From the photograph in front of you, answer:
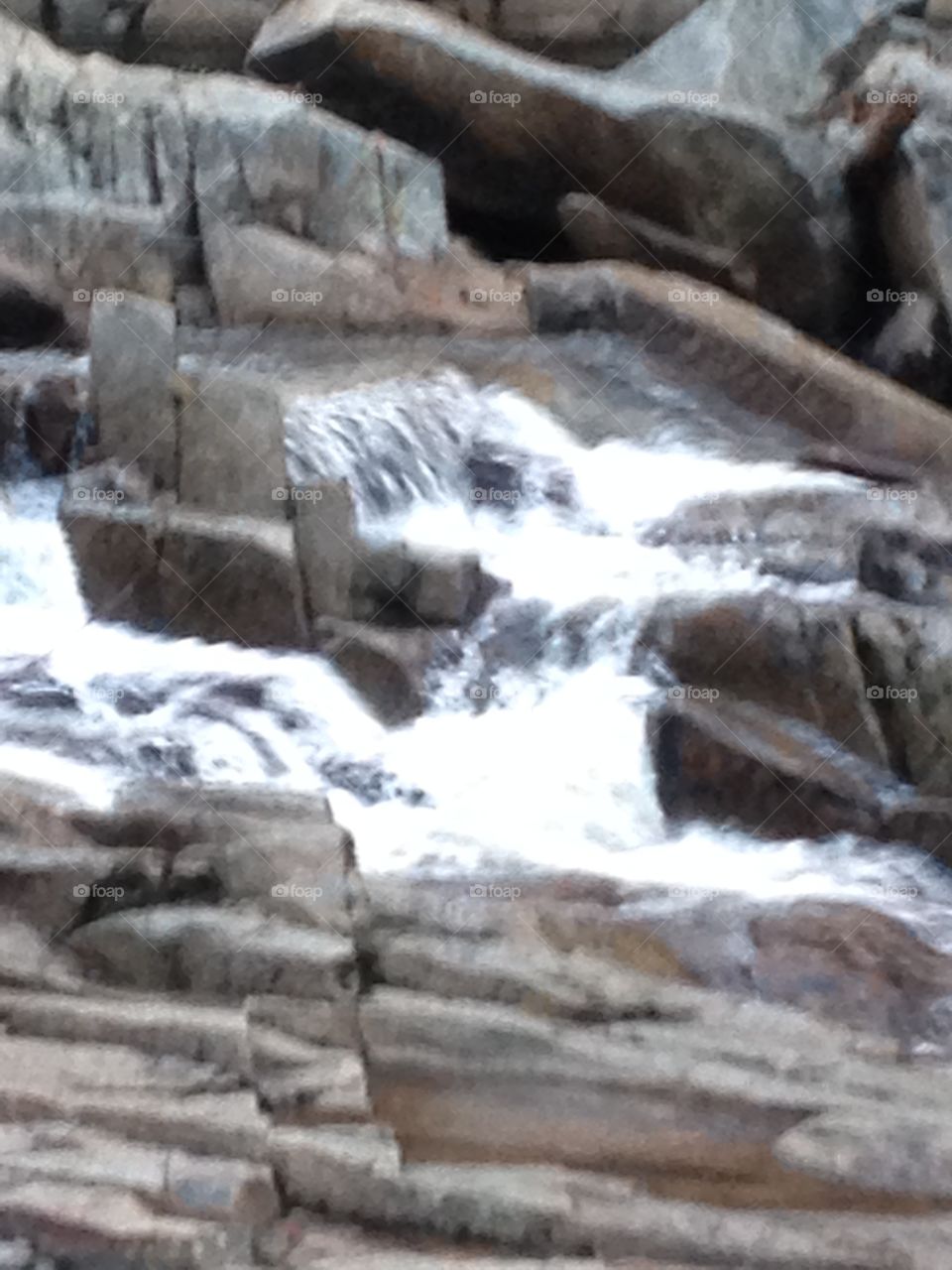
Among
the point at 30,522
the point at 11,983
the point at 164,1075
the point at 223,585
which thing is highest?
the point at 164,1075

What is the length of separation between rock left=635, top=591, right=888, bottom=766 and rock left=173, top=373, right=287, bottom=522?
2.64 m

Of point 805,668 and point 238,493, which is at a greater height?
point 805,668

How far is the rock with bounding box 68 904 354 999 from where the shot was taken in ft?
15.5

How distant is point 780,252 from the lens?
1051cm

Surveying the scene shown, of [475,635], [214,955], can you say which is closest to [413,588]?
[475,635]

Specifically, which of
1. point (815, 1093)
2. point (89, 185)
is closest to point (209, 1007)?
point (815, 1093)

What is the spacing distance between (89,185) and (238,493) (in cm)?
394

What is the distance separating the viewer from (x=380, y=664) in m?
7.77

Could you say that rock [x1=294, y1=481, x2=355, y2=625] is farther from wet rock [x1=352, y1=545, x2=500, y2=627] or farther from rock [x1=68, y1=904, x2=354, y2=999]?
rock [x1=68, y1=904, x2=354, y2=999]

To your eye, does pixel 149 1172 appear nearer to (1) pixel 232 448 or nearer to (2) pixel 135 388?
(1) pixel 232 448

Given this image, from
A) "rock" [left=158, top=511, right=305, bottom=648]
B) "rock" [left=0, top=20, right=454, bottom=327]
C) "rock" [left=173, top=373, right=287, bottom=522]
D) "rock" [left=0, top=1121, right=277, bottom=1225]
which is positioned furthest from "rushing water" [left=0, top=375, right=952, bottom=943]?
"rock" [left=0, top=1121, right=277, bottom=1225]

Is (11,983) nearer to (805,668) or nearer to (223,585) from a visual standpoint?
(223,585)

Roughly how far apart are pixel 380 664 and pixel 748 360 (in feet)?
13.1

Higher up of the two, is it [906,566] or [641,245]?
[641,245]
